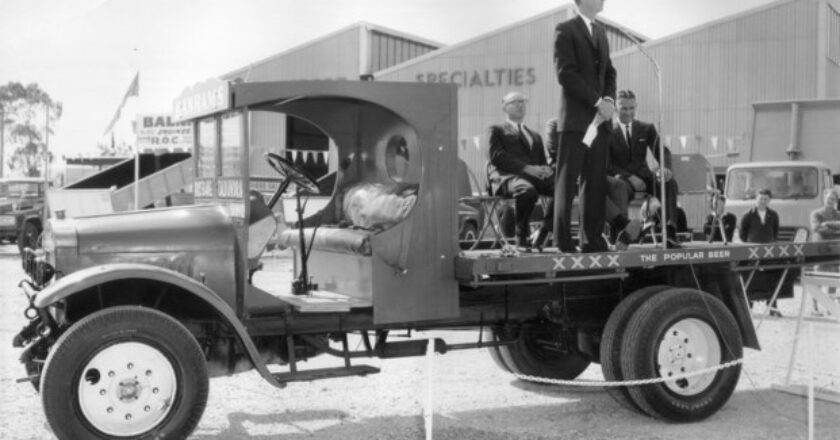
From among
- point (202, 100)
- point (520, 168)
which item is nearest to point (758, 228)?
point (520, 168)

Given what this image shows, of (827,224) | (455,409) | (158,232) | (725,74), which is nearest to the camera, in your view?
(158,232)

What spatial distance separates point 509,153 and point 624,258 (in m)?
1.52

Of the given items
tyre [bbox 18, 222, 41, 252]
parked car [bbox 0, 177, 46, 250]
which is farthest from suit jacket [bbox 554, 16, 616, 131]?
parked car [bbox 0, 177, 46, 250]

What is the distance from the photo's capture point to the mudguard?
4.41 metres

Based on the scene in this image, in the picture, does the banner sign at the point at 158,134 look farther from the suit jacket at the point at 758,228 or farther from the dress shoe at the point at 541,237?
the dress shoe at the point at 541,237

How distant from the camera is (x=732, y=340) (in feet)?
19.8

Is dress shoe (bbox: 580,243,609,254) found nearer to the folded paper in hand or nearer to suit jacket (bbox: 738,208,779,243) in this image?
the folded paper in hand

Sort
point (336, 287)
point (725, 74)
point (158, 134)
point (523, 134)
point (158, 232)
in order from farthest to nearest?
point (725, 74) < point (158, 134) < point (523, 134) < point (336, 287) < point (158, 232)

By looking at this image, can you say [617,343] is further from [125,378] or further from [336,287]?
[125,378]

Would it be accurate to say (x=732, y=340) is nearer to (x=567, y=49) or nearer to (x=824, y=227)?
(x=567, y=49)

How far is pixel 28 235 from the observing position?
18.9 m

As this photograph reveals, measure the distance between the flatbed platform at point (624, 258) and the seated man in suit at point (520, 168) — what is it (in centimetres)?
52

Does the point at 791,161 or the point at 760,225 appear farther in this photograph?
the point at 791,161

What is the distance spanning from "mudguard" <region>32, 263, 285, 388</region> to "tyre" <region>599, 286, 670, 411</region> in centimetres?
221
